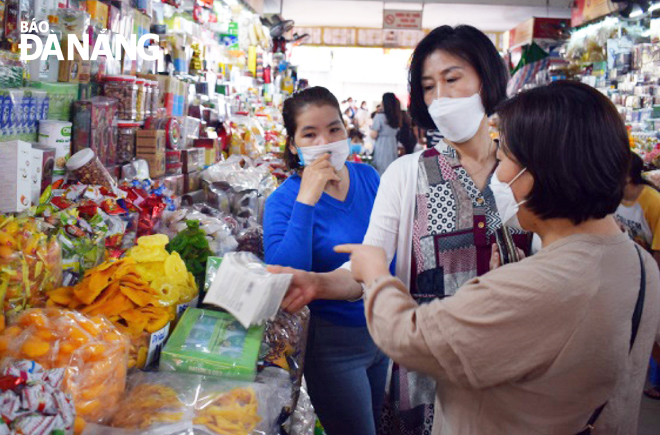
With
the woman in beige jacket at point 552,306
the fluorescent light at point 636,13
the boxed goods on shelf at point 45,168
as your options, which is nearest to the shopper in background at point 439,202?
the woman in beige jacket at point 552,306

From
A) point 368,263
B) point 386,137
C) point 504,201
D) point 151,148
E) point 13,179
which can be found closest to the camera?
point 368,263

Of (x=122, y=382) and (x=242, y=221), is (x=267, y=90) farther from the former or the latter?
(x=122, y=382)

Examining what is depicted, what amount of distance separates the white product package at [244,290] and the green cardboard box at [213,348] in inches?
5.0

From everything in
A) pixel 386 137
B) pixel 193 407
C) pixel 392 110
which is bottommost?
pixel 193 407

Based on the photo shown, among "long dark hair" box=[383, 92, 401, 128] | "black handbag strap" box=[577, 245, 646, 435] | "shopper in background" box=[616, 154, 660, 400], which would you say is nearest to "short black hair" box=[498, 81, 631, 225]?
A: "black handbag strap" box=[577, 245, 646, 435]

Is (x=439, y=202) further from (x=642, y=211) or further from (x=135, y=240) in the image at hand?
(x=642, y=211)

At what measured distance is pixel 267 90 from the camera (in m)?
8.63

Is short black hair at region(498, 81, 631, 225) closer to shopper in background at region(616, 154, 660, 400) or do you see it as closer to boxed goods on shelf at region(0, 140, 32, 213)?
boxed goods on shelf at region(0, 140, 32, 213)

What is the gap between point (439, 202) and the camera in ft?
5.20

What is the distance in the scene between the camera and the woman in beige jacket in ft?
3.40

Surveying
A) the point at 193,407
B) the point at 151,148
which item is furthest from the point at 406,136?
the point at 193,407

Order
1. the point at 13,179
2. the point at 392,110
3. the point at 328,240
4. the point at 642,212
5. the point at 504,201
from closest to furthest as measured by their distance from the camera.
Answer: the point at 504,201, the point at 13,179, the point at 328,240, the point at 642,212, the point at 392,110

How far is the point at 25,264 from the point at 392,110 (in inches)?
309

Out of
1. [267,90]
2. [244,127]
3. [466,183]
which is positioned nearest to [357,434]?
[466,183]
